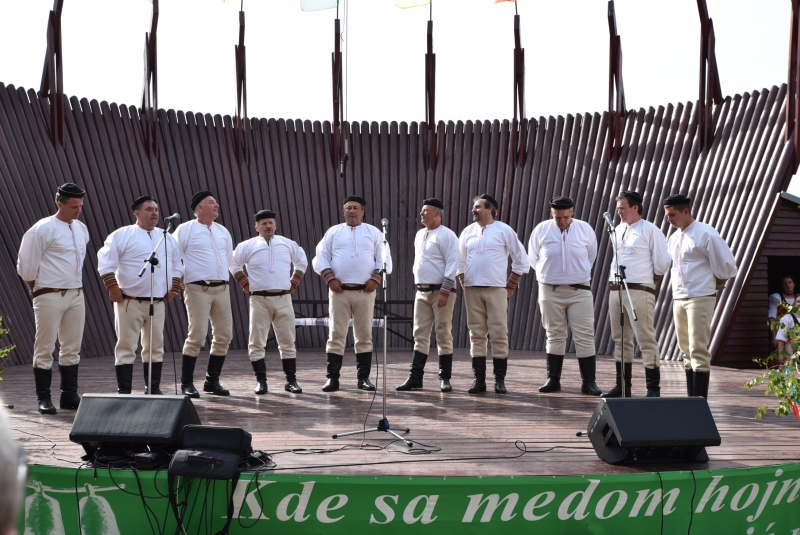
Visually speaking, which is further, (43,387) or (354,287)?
(354,287)

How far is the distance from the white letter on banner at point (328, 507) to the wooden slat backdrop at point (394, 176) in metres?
5.98

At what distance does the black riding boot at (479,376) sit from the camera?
6555 millimetres

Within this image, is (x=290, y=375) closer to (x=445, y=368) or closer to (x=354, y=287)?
(x=354, y=287)

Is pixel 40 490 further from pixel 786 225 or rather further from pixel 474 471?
pixel 786 225

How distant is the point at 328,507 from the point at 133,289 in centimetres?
317

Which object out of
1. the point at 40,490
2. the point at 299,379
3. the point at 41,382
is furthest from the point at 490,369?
the point at 40,490

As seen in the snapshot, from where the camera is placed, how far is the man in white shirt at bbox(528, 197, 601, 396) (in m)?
6.71

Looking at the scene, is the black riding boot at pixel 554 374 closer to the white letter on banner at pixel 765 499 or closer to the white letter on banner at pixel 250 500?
the white letter on banner at pixel 765 499

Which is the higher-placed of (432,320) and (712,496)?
(432,320)

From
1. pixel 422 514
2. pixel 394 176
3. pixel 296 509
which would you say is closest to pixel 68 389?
pixel 296 509

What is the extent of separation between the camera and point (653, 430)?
13.0ft

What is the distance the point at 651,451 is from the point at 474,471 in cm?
96

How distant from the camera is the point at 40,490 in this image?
12.4 feet

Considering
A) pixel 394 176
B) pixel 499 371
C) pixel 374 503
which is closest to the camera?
pixel 374 503
